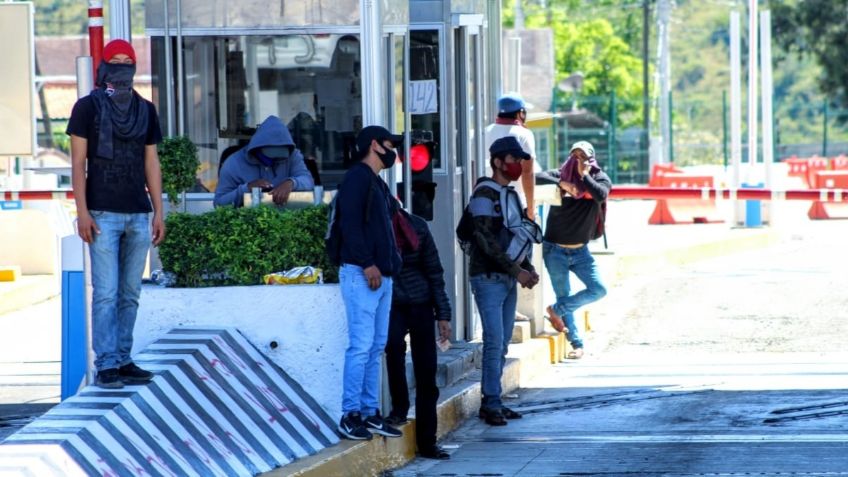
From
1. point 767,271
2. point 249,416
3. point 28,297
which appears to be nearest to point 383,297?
point 249,416

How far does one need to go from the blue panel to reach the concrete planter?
83cm

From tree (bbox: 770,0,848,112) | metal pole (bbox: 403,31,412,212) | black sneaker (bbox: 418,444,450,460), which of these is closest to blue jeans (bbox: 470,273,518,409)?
metal pole (bbox: 403,31,412,212)

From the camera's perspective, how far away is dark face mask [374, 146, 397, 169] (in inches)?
347

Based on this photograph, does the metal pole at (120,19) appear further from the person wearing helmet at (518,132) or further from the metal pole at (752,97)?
the metal pole at (752,97)

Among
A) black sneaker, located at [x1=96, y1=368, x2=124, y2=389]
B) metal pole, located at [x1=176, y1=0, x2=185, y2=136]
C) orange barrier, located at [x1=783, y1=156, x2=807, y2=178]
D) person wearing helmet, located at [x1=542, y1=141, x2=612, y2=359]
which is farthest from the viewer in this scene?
orange barrier, located at [x1=783, y1=156, x2=807, y2=178]

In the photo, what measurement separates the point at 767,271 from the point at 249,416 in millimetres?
12607

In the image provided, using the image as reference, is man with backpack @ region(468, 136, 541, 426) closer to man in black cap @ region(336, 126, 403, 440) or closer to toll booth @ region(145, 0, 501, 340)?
toll booth @ region(145, 0, 501, 340)

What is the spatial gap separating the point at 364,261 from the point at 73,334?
7.33ft

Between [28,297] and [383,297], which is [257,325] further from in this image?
[28,297]

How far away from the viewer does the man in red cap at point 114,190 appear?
8.14 metres

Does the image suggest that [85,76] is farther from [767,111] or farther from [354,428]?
[767,111]

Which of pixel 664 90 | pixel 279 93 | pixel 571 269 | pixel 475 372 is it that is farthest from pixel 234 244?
pixel 664 90

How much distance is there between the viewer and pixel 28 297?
17.6 metres

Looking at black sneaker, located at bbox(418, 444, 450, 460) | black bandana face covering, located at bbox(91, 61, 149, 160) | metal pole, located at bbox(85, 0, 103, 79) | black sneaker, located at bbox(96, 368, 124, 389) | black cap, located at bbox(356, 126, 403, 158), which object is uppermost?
metal pole, located at bbox(85, 0, 103, 79)
